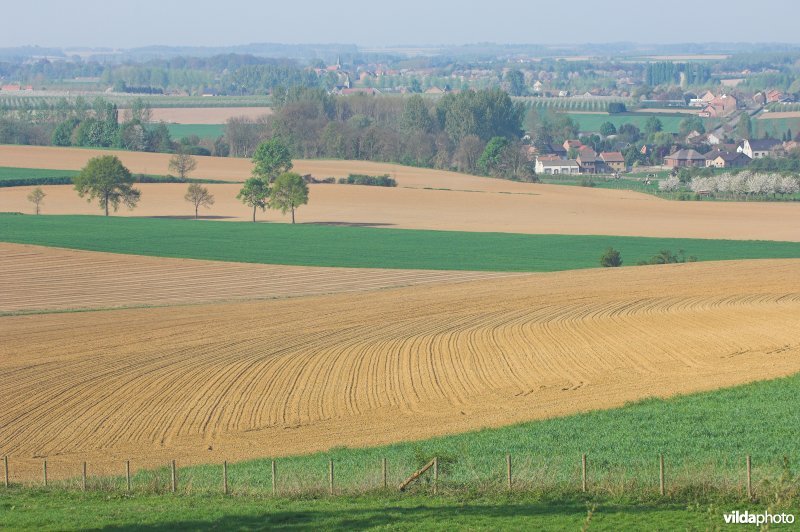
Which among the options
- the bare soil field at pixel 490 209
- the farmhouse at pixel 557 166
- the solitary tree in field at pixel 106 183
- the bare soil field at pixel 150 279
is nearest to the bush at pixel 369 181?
the bare soil field at pixel 490 209

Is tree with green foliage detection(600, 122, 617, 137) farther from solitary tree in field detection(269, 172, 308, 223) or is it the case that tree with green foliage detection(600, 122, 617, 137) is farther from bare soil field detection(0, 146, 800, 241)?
solitary tree in field detection(269, 172, 308, 223)

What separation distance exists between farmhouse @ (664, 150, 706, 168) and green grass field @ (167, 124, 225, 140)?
61108 mm

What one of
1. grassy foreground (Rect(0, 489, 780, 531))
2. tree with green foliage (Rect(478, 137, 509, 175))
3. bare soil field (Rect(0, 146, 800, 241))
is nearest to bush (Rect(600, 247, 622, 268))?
bare soil field (Rect(0, 146, 800, 241))

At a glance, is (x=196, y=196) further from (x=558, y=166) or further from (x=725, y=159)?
(x=725, y=159)

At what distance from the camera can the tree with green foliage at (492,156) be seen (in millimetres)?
131875

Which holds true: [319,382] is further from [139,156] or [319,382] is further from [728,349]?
[139,156]

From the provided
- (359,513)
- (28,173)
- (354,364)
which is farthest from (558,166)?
(359,513)

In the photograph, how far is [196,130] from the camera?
7200 inches

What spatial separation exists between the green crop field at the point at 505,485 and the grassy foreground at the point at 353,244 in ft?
115

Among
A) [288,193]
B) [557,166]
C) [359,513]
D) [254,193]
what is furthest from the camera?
[557,166]

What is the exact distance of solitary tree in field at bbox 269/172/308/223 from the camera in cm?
8481

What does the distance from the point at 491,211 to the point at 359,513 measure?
238 ft

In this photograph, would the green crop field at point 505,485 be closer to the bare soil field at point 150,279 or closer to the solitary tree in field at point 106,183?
the bare soil field at point 150,279

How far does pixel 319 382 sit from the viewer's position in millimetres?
33781
